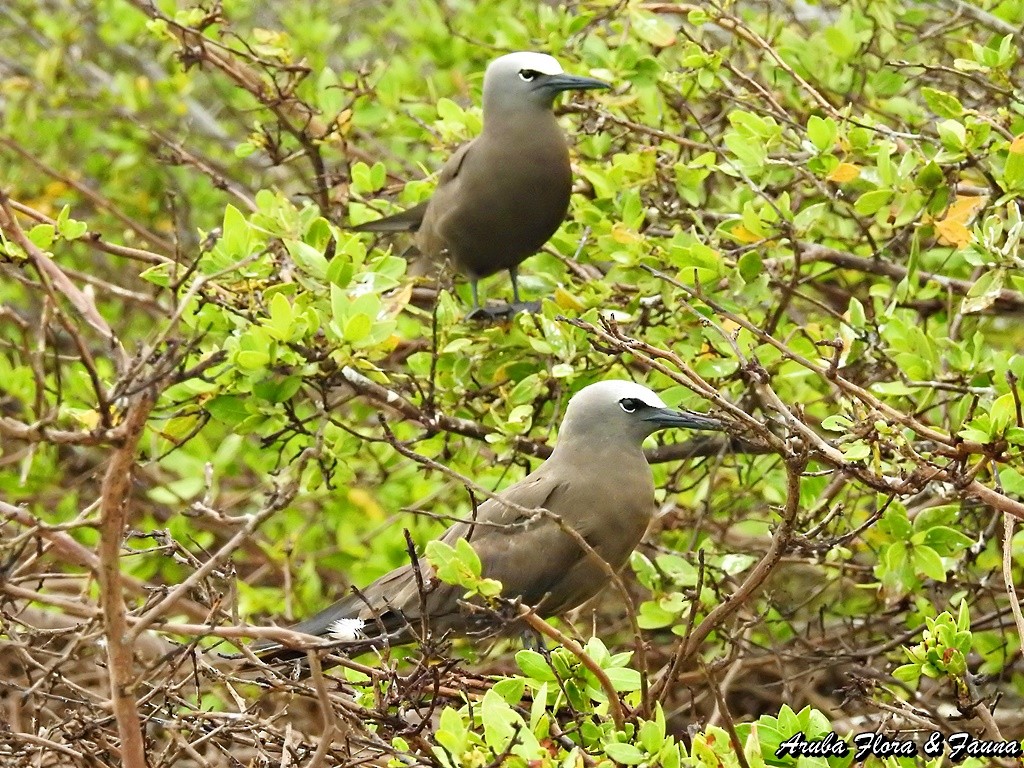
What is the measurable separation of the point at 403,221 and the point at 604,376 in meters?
1.33

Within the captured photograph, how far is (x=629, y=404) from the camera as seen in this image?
4.28 metres

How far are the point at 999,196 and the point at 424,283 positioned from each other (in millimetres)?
2470

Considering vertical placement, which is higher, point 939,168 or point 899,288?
point 939,168

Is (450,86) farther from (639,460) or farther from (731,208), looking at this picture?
(639,460)

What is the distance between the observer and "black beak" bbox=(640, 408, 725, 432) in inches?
158

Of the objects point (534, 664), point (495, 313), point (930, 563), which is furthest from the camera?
point (495, 313)

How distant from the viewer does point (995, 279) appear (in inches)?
151

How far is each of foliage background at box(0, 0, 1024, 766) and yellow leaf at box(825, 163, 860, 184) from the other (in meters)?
0.04

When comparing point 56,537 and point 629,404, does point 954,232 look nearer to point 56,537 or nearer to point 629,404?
point 629,404

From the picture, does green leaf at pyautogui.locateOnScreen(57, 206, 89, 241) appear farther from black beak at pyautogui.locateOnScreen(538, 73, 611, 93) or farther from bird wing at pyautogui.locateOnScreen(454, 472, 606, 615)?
black beak at pyautogui.locateOnScreen(538, 73, 611, 93)

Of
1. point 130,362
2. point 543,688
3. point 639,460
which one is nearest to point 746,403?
point 639,460

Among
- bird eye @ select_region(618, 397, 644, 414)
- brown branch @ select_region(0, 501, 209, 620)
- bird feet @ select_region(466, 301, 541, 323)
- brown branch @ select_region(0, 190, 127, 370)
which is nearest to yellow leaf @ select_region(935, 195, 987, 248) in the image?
bird eye @ select_region(618, 397, 644, 414)

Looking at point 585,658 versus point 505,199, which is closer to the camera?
point 585,658

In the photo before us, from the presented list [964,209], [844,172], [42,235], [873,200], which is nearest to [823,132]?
[844,172]
